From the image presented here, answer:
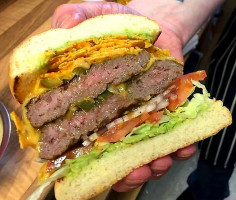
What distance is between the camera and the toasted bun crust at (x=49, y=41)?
Answer: 1.15 m

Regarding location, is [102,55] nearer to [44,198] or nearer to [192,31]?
[44,198]

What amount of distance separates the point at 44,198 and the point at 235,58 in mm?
1471

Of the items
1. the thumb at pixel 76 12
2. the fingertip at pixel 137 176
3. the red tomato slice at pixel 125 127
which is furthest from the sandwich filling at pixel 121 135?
the thumb at pixel 76 12

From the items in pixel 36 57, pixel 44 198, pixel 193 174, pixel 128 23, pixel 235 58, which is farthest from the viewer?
pixel 193 174

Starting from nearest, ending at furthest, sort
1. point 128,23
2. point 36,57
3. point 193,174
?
point 36,57, point 128,23, point 193,174

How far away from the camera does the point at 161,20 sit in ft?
6.79

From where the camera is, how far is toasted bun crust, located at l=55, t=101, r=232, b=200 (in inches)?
48.8

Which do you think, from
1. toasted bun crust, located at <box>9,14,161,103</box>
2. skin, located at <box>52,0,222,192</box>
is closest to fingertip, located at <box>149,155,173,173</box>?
skin, located at <box>52,0,222,192</box>

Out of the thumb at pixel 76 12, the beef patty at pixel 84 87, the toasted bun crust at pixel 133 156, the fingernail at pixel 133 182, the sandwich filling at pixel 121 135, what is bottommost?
the fingernail at pixel 133 182

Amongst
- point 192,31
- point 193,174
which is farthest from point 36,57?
point 193,174

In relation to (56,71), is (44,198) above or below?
below

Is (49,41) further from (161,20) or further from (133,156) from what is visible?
(161,20)

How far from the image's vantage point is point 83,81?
121cm

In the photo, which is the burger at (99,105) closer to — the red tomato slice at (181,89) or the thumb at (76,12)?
the red tomato slice at (181,89)
